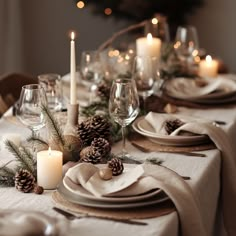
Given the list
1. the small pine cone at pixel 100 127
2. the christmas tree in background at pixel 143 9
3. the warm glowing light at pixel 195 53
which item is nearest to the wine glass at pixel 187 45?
the warm glowing light at pixel 195 53

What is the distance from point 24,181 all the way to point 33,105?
25cm

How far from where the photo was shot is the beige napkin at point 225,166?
1896 millimetres

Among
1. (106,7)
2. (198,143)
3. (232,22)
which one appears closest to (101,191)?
(198,143)

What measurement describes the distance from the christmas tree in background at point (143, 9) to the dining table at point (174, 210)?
232cm

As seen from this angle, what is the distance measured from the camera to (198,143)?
6.28ft

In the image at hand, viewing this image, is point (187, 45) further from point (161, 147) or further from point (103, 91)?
point (161, 147)

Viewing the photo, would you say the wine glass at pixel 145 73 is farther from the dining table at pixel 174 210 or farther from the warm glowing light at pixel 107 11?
the warm glowing light at pixel 107 11

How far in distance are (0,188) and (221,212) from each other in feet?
2.36

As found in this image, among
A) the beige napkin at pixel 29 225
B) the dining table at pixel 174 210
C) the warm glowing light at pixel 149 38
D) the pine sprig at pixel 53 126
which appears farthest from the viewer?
the warm glowing light at pixel 149 38

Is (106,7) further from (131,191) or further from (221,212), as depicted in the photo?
(131,191)

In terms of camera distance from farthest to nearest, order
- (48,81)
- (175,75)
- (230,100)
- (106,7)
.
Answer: (106,7)
(175,75)
(230,100)
(48,81)

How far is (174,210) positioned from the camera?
1.43 metres

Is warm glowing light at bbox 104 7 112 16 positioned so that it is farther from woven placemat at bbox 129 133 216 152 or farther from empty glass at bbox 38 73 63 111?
woven placemat at bbox 129 133 216 152

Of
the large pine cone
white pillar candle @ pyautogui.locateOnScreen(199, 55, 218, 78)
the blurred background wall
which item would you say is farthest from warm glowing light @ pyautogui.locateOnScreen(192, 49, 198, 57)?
the blurred background wall
